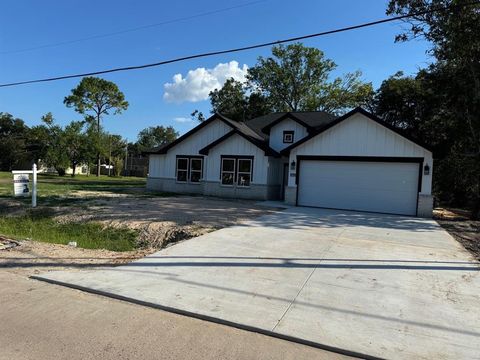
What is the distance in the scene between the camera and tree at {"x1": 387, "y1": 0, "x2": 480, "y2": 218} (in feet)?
52.4

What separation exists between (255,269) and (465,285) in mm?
3516

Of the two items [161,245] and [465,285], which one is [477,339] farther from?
[161,245]

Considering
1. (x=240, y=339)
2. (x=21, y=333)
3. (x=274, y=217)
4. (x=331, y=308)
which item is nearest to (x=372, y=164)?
(x=274, y=217)

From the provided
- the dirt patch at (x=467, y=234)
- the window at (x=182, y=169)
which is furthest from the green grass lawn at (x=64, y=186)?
the dirt patch at (x=467, y=234)

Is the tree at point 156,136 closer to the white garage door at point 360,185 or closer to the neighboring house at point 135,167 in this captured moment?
the neighboring house at point 135,167

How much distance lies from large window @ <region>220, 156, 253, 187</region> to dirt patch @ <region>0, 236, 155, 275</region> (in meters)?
14.0

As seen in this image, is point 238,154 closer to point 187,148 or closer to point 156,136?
point 187,148

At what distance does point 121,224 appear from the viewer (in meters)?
11.8

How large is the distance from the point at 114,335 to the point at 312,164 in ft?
51.8

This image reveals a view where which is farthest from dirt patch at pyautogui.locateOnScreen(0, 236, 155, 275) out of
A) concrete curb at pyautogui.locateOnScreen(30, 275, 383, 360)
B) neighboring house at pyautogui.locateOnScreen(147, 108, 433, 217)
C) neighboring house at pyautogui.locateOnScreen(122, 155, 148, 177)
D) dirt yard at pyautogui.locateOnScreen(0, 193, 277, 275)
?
neighboring house at pyautogui.locateOnScreen(122, 155, 148, 177)

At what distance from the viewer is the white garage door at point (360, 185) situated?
17031 mm

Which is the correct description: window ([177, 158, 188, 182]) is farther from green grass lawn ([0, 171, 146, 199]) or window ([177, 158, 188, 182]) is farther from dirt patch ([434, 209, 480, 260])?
dirt patch ([434, 209, 480, 260])

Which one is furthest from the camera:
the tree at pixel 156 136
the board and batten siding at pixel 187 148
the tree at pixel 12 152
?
the tree at pixel 156 136

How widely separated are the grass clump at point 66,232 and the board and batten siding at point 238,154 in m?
11.0
